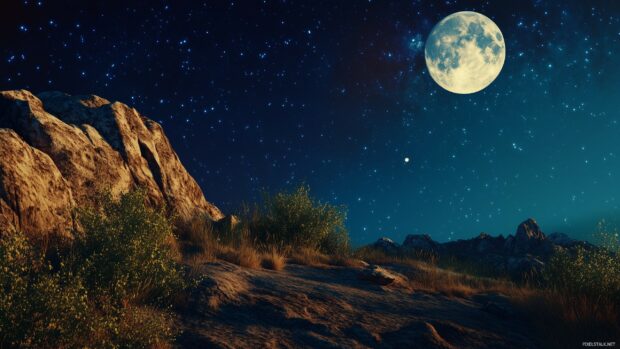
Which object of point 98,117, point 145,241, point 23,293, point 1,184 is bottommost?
point 23,293

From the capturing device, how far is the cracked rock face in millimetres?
7062

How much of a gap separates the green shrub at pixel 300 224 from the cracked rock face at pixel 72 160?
232cm

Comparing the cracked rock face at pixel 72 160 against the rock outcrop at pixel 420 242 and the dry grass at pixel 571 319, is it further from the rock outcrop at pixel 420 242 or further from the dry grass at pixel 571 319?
the rock outcrop at pixel 420 242

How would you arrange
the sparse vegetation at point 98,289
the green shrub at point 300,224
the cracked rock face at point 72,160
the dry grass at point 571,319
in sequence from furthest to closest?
the green shrub at point 300,224
the cracked rock face at point 72,160
the dry grass at point 571,319
the sparse vegetation at point 98,289

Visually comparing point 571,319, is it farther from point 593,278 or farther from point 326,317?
point 326,317

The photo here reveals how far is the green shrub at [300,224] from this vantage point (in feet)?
A: 41.8

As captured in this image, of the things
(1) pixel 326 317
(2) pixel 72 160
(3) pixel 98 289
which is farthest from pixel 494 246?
(3) pixel 98 289

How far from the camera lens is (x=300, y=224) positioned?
1305 cm

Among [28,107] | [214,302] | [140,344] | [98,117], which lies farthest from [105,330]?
[98,117]

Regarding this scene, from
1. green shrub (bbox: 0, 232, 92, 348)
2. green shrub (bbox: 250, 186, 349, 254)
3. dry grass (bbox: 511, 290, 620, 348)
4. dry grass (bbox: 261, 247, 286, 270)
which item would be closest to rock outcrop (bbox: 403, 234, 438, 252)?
green shrub (bbox: 250, 186, 349, 254)

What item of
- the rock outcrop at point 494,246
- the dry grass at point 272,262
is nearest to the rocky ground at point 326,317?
the dry grass at point 272,262

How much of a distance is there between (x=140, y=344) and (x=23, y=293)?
124 cm

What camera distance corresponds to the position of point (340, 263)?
11273 millimetres

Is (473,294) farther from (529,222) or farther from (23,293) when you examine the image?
(529,222)
